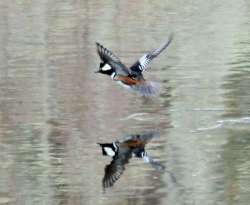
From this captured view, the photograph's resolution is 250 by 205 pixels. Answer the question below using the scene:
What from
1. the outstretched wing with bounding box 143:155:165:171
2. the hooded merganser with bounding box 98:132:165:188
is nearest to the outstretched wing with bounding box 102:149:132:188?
the hooded merganser with bounding box 98:132:165:188

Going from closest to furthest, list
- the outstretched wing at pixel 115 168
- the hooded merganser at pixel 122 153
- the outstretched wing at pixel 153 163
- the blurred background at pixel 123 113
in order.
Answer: the blurred background at pixel 123 113
the outstretched wing at pixel 115 168
the hooded merganser at pixel 122 153
the outstretched wing at pixel 153 163

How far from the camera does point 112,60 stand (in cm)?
743

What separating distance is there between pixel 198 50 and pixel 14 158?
18.0 ft

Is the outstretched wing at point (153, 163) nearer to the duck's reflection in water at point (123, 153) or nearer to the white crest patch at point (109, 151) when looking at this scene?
the duck's reflection in water at point (123, 153)

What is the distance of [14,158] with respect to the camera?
7.13 metres

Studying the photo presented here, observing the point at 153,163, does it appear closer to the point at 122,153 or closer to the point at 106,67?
the point at 122,153

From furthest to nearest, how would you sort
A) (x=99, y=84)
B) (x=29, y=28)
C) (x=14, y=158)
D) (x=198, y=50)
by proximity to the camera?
1. (x=29, y=28)
2. (x=198, y=50)
3. (x=99, y=84)
4. (x=14, y=158)

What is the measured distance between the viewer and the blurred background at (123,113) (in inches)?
251

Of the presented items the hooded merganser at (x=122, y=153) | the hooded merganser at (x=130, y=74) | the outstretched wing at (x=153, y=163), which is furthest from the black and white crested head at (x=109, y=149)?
the hooded merganser at (x=130, y=74)

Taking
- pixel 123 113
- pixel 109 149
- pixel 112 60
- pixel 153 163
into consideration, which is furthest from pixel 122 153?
pixel 123 113

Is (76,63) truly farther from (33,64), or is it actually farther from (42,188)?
(42,188)

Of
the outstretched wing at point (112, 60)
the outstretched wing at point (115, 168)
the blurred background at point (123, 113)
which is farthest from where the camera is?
the outstretched wing at point (112, 60)

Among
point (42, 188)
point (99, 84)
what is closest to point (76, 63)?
point (99, 84)

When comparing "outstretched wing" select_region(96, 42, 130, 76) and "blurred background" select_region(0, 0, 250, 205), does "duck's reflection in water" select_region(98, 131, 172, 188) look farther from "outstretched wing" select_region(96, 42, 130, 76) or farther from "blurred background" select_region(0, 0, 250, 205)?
"outstretched wing" select_region(96, 42, 130, 76)
